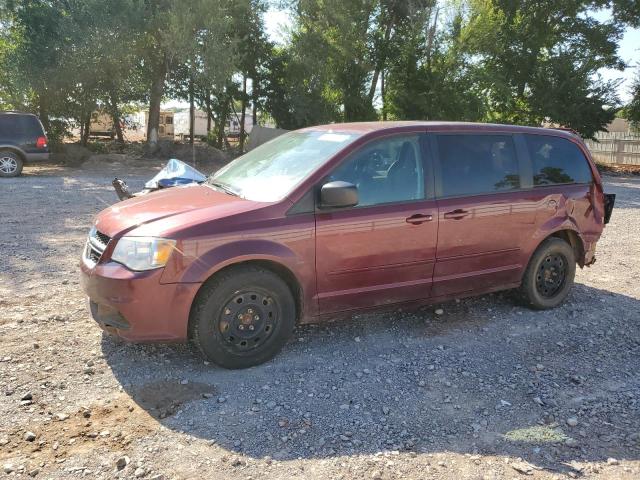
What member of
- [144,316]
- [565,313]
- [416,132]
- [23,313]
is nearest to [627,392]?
[565,313]

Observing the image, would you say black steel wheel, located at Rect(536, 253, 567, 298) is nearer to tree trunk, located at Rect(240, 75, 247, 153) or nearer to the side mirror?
the side mirror

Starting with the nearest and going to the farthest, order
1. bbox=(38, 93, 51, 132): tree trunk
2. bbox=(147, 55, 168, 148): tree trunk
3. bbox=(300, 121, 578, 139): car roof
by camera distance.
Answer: bbox=(300, 121, 578, 139): car roof → bbox=(38, 93, 51, 132): tree trunk → bbox=(147, 55, 168, 148): tree trunk

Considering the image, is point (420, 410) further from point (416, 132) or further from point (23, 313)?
point (23, 313)

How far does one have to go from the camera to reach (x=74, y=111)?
70.4ft

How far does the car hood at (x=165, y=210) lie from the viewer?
12.7 ft

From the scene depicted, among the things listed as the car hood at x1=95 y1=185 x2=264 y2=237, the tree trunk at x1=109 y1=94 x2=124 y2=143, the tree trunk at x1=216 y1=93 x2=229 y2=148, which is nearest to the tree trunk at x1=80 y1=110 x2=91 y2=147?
the tree trunk at x1=109 y1=94 x2=124 y2=143

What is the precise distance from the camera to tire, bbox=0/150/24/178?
15375mm

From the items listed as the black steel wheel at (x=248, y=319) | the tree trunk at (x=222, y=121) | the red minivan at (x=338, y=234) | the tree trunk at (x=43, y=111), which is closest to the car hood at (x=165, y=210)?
the red minivan at (x=338, y=234)

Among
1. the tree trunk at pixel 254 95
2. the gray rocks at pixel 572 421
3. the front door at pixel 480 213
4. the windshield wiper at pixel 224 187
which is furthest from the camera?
the tree trunk at pixel 254 95

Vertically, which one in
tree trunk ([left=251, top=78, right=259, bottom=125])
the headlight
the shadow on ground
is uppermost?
tree trunk ([left=251, top=78, right=259, bottom=125])

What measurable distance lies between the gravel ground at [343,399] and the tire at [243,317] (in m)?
0.14

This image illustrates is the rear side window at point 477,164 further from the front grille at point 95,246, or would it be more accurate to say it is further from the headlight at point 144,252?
the front grille at point 95,246

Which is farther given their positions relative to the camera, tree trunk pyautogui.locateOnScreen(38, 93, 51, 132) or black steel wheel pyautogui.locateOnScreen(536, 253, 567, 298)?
tree trunk pyautogui.locateOnScreen(38, 93, 51, 132)

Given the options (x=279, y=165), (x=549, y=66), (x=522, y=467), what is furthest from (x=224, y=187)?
(x=549, y=66)
